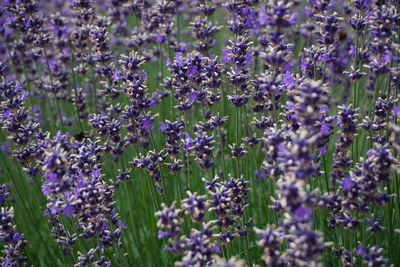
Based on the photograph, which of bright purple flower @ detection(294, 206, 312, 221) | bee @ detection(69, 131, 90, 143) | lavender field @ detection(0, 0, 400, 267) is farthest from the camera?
bee @ detection(69, 131, 90, 143)

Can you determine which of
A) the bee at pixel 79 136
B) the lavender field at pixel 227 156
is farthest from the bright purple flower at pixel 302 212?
the bee at pixel 79 136

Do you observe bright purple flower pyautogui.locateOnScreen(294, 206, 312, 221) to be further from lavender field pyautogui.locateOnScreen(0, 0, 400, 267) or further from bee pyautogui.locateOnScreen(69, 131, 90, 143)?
bee pyautogui.locateOnScreen(69, 131, 90, 143)

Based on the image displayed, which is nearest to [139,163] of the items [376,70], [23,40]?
[376,70]

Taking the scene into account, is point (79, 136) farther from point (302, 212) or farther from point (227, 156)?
point (302, 212)

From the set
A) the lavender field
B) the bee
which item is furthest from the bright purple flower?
the bee

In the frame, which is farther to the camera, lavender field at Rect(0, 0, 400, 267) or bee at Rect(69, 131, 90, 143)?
bee at Rect(69, 131, 90, 143)

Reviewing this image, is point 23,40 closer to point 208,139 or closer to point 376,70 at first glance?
point 208,139

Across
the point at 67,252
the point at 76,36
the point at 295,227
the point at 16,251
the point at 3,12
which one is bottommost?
the point at 67,252

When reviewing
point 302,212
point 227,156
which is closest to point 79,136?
point 227,156

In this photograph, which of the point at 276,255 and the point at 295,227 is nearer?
the point at 295,227

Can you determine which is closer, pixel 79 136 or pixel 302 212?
pixel 302 212

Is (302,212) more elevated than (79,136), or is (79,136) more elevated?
(302,212)
